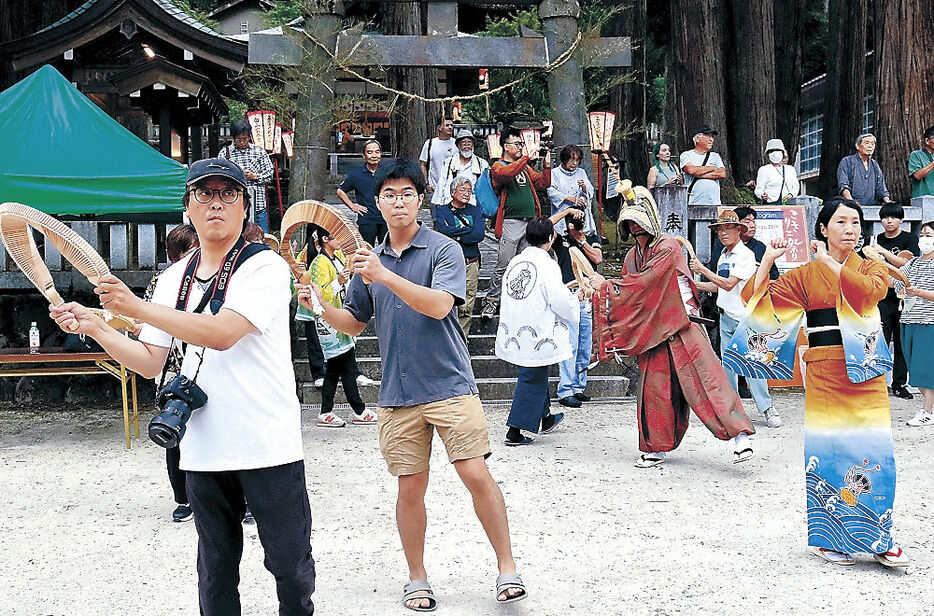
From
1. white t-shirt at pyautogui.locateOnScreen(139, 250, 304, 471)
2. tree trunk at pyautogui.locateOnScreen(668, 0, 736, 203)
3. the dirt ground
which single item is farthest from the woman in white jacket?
tree trunk at pyautogui.locateOnScreen(668, 0, 736, 203)

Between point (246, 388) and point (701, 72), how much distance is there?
12789 millimetres

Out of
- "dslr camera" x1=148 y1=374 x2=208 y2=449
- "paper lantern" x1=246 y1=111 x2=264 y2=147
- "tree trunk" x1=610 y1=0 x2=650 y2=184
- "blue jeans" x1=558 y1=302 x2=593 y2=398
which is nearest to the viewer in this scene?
"dslr camera" x1=148 y1=374 x2=208 y2=449

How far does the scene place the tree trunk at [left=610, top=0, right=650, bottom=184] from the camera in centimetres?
1866

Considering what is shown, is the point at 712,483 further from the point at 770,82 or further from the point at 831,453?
the point at 770,82

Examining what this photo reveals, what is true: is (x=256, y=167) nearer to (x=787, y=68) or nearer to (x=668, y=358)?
(x=668, y=358)

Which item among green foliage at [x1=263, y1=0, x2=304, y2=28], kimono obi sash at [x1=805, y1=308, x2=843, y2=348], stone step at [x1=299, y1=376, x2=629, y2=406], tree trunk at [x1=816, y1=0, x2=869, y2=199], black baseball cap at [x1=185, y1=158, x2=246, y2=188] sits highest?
green foliage at [x1=263, y1=0, x2=304, y2=28]

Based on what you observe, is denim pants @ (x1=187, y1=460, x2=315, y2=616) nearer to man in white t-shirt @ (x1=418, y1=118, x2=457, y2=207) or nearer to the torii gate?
the torii gate

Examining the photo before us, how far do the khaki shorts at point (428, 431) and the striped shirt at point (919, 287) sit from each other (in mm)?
5731

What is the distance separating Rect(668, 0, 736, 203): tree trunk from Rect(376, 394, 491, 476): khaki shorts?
11032mm

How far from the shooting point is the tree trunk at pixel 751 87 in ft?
45.9

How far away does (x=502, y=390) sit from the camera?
9.24 meters

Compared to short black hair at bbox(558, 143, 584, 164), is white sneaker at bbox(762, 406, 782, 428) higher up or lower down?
lower down

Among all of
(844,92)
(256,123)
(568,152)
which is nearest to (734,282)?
(568,152)

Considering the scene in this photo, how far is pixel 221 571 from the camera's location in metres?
2.94
